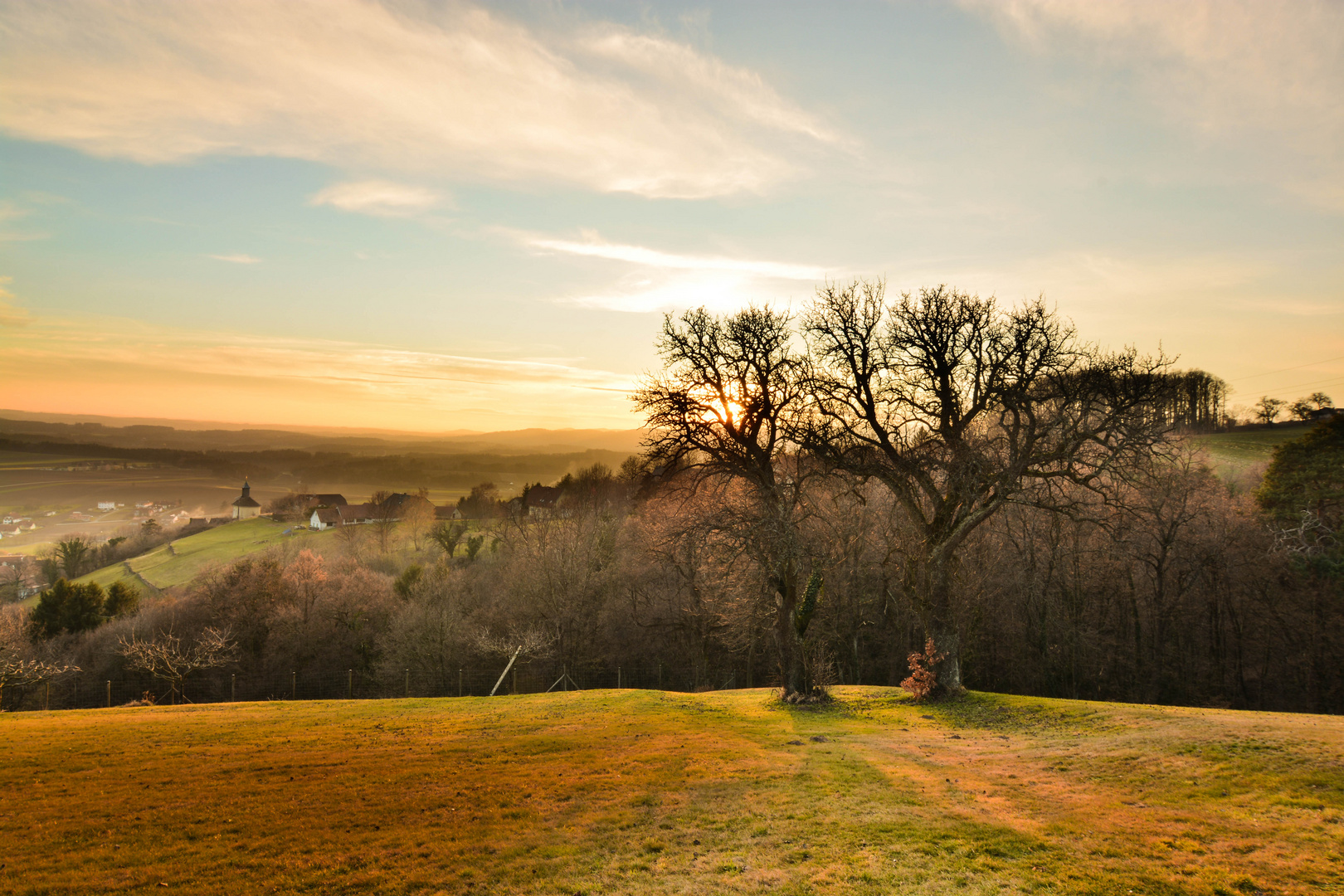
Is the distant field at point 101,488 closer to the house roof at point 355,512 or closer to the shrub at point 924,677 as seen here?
the house roof at point 355,512

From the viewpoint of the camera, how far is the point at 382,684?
46.5 m

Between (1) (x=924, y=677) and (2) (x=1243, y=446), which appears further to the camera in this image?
(2) (x=1243, y=446)

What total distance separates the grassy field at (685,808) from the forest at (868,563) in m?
7.62

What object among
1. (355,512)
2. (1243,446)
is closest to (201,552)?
(355,512)

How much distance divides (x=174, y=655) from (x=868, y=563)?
4058 centimetres

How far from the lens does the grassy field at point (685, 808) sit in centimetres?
862

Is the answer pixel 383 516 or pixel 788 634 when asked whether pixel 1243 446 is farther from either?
Answer: pixel 383 516

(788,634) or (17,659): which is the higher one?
(788,634)

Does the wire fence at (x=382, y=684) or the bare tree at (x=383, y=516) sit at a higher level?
the bare tree at (x=383, y=516)

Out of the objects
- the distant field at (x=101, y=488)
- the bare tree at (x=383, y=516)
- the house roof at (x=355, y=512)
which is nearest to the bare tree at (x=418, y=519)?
the bare tree at (x=383, y=516)

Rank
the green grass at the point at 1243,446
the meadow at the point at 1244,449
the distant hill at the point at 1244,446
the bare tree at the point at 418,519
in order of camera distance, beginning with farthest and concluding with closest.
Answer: the bare tree at the point at 418,519
the green grass at the point at 1243,446
the distant hill at the point at 1244,446
the meadow at the point at 1244,449

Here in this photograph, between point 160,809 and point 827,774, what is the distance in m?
12.3

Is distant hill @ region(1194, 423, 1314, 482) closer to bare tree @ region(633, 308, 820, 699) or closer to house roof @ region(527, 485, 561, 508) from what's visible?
bare tree @ region(633, 308, 820, 699)

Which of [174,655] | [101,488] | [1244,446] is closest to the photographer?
[174,655]
